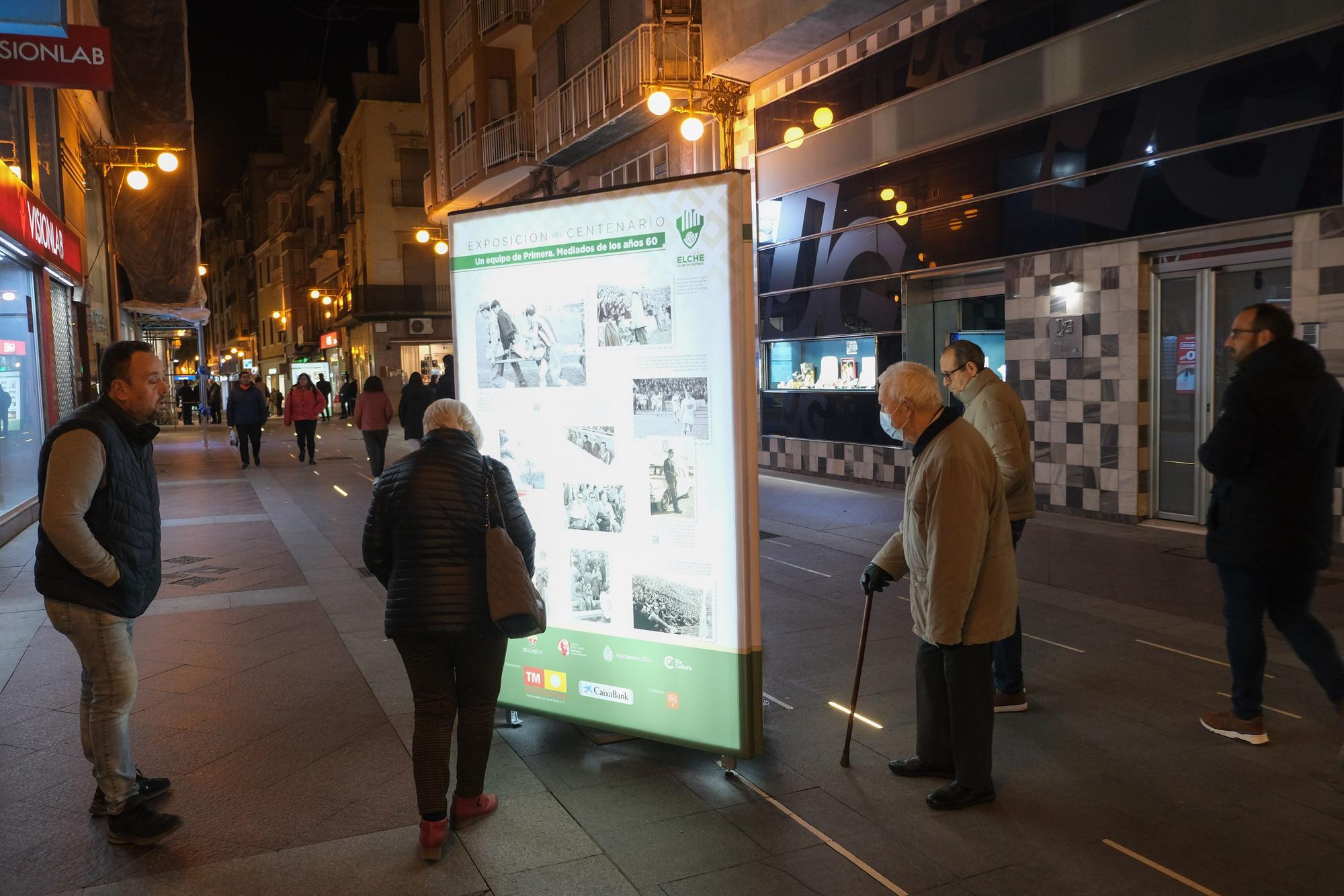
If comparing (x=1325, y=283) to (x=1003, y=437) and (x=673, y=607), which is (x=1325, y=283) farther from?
(x=673, y=607)

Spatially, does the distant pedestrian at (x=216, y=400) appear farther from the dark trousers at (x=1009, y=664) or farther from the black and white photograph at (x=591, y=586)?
the dark trousers at (x=1009, y=664)

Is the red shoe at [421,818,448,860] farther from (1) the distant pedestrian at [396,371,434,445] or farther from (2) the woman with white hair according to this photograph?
(1) the distant pedestrian at [396,371,434,445]

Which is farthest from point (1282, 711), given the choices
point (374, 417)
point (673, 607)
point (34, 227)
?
point (34, 227)

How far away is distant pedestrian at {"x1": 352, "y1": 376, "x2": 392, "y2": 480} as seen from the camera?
1537 centimetres

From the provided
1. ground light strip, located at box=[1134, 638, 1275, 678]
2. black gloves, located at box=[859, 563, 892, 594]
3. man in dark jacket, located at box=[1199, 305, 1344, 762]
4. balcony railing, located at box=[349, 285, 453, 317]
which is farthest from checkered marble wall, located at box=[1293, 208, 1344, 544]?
balcony railing, located at box=[349, 285, 453, 317]

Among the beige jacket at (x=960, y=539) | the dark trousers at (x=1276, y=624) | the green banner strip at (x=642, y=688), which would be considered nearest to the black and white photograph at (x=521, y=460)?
the green banner strip at (x=642, y=688)

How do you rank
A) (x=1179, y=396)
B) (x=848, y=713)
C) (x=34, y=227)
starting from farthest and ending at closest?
(x=34, y=227)
(x=1179, y=396)
(x=848, y=713)

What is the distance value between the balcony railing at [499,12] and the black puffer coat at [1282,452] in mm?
21063

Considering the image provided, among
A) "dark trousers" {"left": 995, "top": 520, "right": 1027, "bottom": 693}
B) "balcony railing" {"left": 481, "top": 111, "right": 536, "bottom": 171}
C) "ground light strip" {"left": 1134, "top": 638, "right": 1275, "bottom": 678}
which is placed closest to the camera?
"dark trousers" {"left": 995, "top": 520, "right": 1027, "bottom": 693}

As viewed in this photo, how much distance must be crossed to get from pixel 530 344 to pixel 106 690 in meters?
2.20

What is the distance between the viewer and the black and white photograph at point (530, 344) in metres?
4.50

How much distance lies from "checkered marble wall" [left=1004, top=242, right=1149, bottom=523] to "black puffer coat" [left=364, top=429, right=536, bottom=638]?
8297 millimetres

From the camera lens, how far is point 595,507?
4547 millimetres

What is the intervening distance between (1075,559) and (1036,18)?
591 cm
